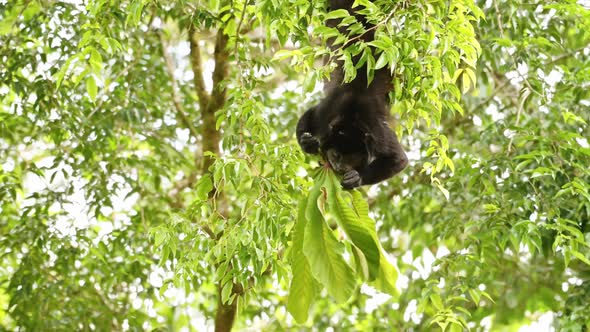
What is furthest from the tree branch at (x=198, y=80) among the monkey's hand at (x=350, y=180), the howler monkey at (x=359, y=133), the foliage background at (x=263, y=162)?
the monkey's hand at (x=350, y=180)

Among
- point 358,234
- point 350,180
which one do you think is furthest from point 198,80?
point 358,234

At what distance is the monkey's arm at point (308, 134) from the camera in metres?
3.31

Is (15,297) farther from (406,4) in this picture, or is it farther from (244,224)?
(406,4)

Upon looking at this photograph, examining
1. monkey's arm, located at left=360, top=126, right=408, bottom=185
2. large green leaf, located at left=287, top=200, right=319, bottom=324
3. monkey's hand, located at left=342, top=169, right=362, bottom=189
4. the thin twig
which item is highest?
the thin twig

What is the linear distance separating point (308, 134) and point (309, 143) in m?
0.04

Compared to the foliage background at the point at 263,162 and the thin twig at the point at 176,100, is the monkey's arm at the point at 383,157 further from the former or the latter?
the thin twig at the point at 176,100

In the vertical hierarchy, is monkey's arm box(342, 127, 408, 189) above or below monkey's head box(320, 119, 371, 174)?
below

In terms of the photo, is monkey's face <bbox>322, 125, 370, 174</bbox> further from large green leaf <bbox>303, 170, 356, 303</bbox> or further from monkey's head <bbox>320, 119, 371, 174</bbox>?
large green leaf <bbox>303, 170, 356, 303</bbox>

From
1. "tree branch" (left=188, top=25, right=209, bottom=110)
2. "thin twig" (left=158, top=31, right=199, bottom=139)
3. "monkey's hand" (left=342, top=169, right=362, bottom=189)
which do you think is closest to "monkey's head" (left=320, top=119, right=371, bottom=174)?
"monkey's hand" (left=342, top=169, right=362, bottom=189)

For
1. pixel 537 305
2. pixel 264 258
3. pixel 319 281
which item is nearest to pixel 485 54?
pixel 537 305

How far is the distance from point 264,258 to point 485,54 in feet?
6.70

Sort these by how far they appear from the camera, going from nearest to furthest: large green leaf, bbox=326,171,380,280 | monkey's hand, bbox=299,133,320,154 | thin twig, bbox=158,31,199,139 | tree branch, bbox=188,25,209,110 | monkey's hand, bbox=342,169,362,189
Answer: large green leaf, bbox=326,171,380,280
monkey's hand, bbox=342,169,362,189
monkey's hand, bbox=299,133,320,154
tree branch, bbox=188,25,209,110
thin twig, bbox=158,31,199,139

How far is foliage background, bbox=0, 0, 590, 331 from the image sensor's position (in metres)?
2.73

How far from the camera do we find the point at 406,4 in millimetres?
2512
